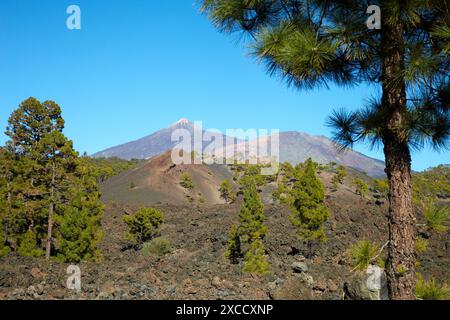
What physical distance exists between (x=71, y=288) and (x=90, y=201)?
8006 millimetres

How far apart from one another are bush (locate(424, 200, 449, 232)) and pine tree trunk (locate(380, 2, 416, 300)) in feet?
1.88

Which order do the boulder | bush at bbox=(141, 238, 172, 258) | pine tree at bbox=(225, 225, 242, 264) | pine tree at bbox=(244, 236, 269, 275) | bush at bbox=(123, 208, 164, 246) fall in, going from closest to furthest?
the boulder
pine tree at bbox=(244, 236, 269, 275)
pine tree at bbox=(225, 225, 242, 264)
bush at bbox=(141, 238, 172, 258)
bush at bbox=(123, 208, 164, 246)

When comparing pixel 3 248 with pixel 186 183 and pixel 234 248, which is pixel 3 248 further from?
pixel 186 183

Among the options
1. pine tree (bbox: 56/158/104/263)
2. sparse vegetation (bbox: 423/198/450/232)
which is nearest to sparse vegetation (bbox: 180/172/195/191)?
pine tree (bbox: 56/158/104/263)

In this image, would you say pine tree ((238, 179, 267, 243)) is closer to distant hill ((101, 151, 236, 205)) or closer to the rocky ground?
the rocky ground

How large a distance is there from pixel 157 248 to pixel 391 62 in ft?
92.7

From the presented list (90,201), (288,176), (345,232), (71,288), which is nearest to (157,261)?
(90,201)

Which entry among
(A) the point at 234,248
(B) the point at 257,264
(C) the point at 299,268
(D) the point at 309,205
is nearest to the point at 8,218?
(A) the point at 234,248

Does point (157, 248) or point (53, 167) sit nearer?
point (53, 167)

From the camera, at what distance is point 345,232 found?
3544 cm

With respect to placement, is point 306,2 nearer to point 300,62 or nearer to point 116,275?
point 300,62

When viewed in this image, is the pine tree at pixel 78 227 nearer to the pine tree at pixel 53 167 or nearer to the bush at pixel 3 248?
the pine tree at pixel 53 167

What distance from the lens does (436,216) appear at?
4773 mm

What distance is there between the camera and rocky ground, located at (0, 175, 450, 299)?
15.3 m
